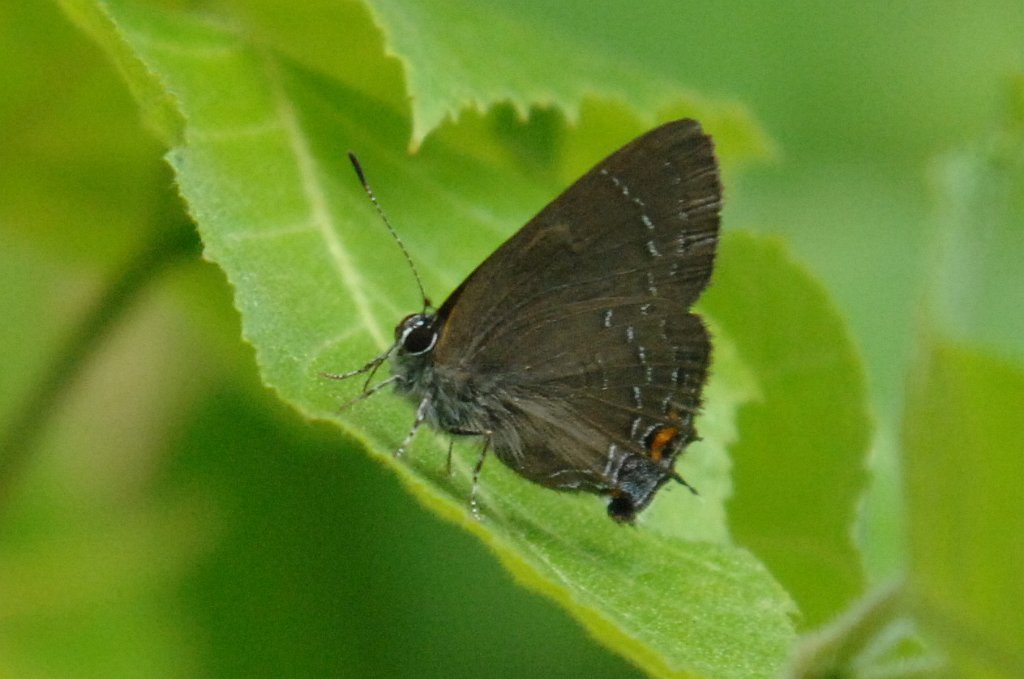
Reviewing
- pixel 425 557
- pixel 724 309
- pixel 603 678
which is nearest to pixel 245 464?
pixel 425 557

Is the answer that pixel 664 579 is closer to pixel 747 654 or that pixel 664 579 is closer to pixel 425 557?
pixel 747 654

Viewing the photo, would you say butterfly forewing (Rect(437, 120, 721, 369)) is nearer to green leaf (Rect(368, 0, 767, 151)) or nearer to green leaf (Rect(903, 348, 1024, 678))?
green leaf (Rect(368, 0, 767, 151))

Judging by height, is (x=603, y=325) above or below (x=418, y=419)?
above

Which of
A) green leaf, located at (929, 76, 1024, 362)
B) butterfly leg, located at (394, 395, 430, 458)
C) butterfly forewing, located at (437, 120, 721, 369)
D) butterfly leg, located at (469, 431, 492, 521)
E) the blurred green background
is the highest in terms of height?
green leaf, located at (929, 76, 1024, 362)

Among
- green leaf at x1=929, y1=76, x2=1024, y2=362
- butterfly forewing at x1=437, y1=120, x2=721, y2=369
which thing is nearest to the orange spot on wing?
butterfly forewing at x1=437, y1=120, x2=721, y2=369

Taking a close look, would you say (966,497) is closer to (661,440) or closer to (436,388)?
(661,440)

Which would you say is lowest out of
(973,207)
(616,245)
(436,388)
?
(436,388)

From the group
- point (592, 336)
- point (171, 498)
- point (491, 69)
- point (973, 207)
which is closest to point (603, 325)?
point (592, 336)
